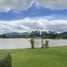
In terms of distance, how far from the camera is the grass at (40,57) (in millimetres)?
5102

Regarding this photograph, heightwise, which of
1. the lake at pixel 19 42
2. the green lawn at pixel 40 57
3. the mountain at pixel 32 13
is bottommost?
the green lawn at pixel 40 57

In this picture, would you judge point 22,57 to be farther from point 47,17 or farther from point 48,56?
point 47,17

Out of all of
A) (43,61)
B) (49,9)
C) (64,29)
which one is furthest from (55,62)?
(49,9)

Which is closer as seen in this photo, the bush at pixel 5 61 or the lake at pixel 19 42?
the bush at pixel 5 61

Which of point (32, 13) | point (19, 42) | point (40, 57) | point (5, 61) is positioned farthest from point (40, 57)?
point (5, 61)

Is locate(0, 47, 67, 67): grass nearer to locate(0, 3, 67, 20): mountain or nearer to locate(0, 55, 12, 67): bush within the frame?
locate(0, 3, 67, 20): mountain

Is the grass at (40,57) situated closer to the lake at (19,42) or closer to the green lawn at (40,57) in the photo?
the green lawn at (40,57)

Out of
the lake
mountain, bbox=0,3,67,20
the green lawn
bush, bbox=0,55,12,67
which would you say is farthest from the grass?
bush, bbox=0,55,12,67

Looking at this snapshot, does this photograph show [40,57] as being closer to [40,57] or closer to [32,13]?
[40,57]

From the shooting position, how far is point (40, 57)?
18.4 ft

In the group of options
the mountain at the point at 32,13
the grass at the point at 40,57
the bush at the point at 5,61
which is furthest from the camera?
the mountain at the point at 32,13

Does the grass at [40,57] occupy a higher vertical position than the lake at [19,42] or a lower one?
lower

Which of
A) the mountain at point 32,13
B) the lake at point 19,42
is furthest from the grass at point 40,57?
the mountain at point 32,13

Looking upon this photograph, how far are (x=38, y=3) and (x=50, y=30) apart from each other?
798 mm
